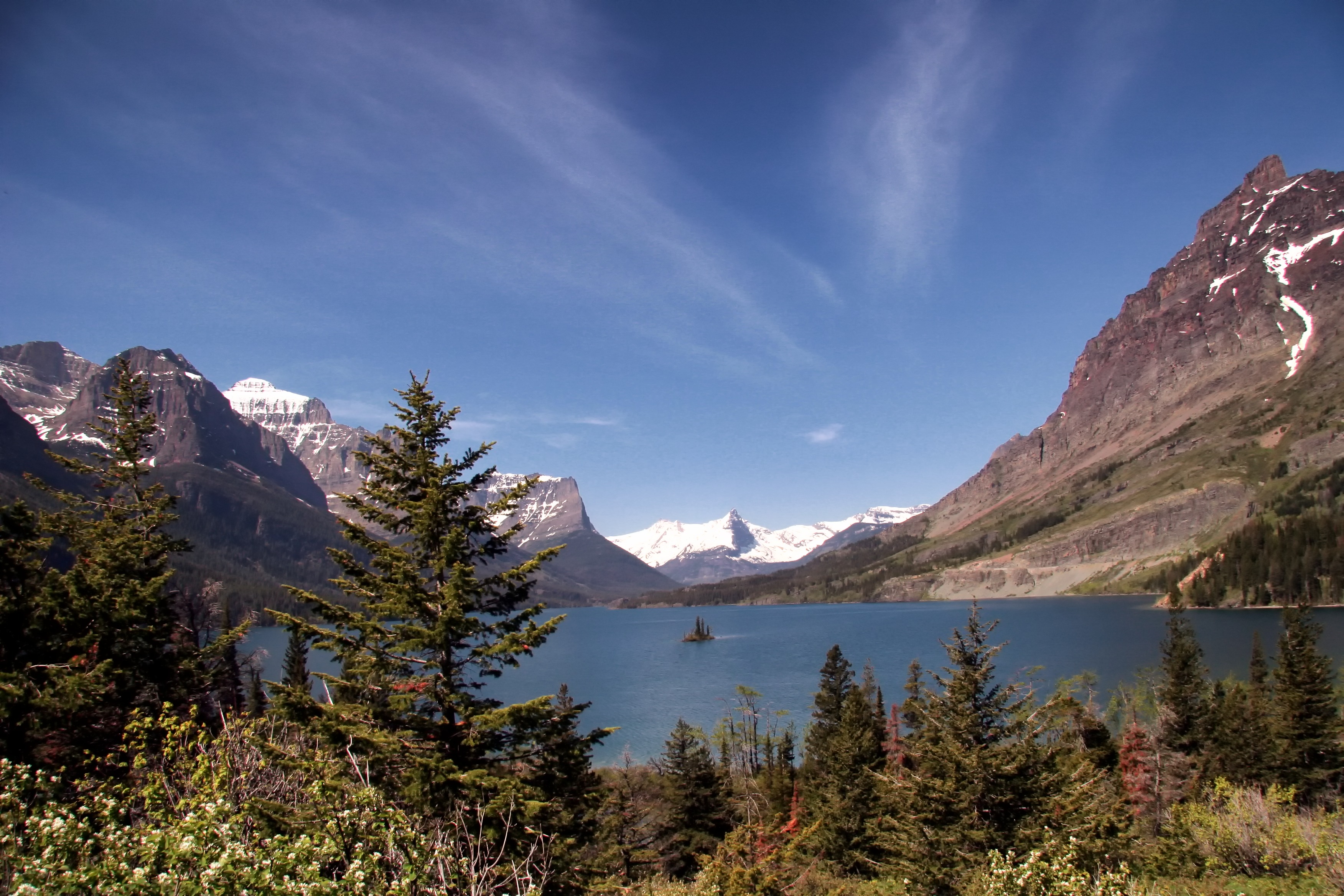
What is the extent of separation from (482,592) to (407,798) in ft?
13.6

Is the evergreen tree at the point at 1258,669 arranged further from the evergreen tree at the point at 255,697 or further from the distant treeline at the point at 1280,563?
the distant treeline at the point at 1280,563

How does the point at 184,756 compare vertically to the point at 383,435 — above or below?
below

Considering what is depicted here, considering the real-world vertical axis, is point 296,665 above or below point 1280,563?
below

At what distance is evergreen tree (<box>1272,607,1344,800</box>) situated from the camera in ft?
128

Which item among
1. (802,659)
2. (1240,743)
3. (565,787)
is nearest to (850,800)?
(1240,743)

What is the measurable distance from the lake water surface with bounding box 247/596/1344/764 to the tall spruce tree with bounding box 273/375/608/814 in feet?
194

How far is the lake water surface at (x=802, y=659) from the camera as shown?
8744 cm

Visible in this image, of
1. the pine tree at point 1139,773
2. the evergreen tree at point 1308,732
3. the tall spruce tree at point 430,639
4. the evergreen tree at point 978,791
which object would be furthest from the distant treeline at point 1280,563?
the tall spruce tree at point 430,639

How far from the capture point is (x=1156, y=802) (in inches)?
1650

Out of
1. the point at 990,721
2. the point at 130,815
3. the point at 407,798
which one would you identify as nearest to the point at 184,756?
the point at 130,815

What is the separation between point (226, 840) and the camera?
7.37m

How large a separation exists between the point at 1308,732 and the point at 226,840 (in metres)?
54.3

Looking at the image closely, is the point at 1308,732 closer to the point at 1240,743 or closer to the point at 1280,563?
the point at 1240,743

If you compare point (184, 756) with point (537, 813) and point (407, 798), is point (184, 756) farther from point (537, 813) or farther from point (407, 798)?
point (537, 813)
